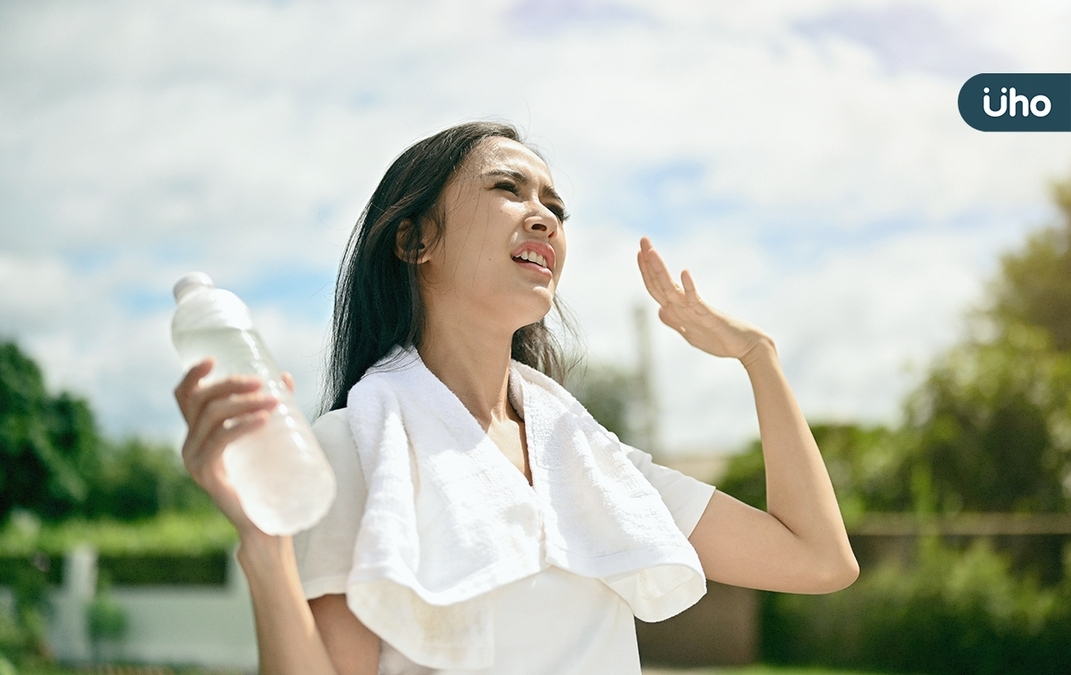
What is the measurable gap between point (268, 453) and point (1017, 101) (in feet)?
20.2

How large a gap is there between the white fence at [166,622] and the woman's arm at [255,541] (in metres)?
12.7

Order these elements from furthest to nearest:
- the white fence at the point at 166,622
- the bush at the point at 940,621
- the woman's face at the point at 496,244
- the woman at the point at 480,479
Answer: the white fence at the point at 166,622 < the bush at the point at 940,621 < the woman's face at the point at 496,244 < the woman at the point at 480,479

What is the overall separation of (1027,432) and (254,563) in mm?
12183

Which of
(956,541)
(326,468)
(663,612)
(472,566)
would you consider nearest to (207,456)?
(326,468)

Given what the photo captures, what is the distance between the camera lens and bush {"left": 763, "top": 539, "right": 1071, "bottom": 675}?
8.97 m

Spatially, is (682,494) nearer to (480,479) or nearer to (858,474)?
(480,479)

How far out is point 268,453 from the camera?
1.29 m

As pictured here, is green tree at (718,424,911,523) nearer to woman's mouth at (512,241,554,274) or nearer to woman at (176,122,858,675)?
woman at (176,122,858,675)

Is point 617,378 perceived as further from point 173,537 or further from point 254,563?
point 254,563

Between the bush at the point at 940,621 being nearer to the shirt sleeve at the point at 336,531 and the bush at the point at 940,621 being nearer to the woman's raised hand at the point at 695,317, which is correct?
the woman's raised hand at the point at 695,317

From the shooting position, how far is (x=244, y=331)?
1369 mm

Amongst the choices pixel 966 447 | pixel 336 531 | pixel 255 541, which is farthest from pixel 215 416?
pixel 966 447

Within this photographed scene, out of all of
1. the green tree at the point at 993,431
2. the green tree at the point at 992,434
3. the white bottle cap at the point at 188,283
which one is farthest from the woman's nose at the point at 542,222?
the green tree at the point at 992,434

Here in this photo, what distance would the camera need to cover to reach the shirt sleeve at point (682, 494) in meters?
1.79
